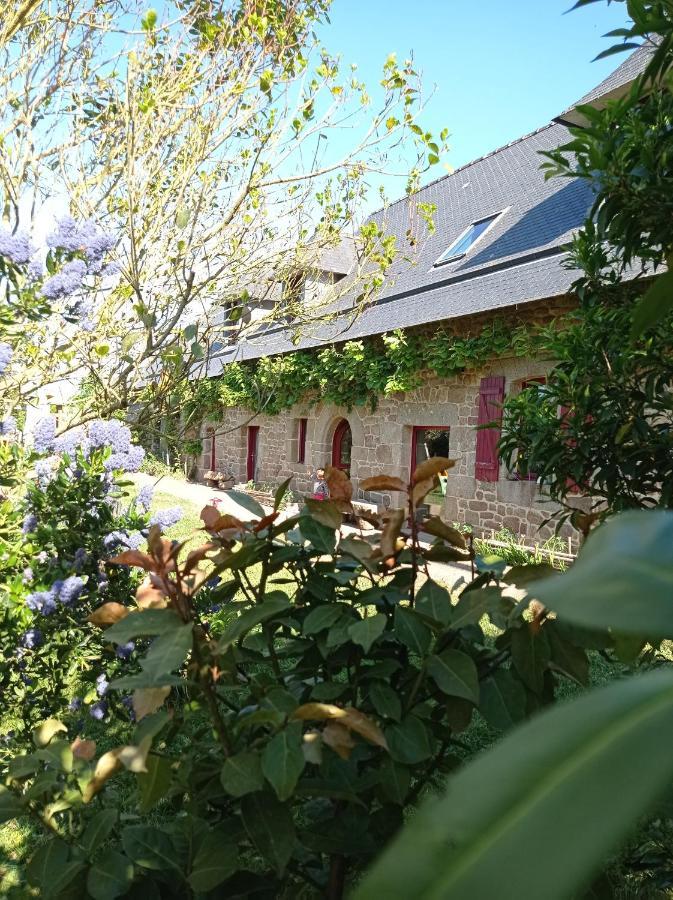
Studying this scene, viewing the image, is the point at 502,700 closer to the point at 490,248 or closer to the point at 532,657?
the point at 532,657

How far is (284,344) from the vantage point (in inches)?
568

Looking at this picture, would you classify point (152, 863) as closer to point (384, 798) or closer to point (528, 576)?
point (384, 798)

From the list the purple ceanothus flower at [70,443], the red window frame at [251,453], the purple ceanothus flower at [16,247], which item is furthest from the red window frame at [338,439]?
the purple ceanothus flower at [16,247]

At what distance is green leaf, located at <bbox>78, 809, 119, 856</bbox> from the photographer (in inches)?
42.9

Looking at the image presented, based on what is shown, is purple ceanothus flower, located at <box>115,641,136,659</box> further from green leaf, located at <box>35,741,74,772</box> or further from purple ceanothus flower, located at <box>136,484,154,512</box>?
green leaf, located at <box>35,741,74,772</box>

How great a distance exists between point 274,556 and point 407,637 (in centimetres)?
29

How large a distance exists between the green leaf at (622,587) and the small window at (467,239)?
1206cm

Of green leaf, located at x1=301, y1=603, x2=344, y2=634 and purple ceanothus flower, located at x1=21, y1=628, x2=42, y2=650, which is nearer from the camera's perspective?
green leaf, located at x1=301, y1=603, x2=344, y2=634

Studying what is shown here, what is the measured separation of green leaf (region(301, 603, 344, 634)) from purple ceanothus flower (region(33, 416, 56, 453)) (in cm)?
210

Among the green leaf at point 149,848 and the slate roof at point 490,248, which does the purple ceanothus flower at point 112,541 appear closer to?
the green leaf at point 149,848

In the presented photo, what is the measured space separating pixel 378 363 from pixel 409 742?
1044 cm

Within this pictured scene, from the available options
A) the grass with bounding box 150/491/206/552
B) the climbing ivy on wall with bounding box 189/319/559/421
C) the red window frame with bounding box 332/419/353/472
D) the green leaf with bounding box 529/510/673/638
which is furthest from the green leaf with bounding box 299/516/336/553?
the red window frame with bounding box 332/419/353/472

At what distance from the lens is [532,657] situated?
104 centimetres

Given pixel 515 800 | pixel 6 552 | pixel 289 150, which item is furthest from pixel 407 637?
pixel 289 150
